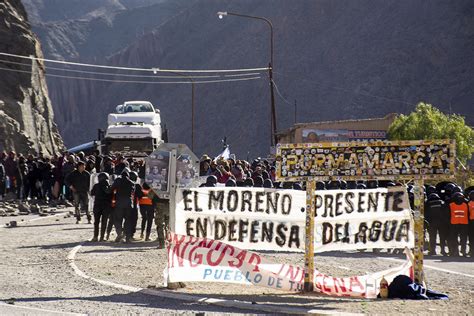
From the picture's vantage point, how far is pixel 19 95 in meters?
50.0

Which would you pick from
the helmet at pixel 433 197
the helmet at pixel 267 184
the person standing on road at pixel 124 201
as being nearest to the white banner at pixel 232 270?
the person standing on road at pixel 124 201

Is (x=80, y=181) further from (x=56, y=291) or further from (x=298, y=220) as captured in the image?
(x=298, y=220)

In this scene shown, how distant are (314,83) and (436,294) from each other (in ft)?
285

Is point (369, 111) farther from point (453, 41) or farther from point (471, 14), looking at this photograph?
point (471, 14)

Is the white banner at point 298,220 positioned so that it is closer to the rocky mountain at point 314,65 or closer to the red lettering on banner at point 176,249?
the red lettering on banner at point 176,249

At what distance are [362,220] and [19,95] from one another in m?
40.4

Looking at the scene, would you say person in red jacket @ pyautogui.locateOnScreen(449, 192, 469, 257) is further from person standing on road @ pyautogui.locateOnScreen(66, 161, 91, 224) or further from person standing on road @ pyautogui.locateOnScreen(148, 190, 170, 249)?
person standing on road @ pyautogui.locateOnScreen(66, 161, 91, 224)

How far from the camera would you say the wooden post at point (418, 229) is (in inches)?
481

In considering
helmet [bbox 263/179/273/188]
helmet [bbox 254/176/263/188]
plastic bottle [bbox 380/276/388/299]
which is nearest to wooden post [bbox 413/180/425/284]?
plastic bottle [bbox 380/276/388/299]

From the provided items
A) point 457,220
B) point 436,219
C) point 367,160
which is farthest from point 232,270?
point 457,220

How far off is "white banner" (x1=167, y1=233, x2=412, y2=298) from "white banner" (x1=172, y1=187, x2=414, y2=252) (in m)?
0.15

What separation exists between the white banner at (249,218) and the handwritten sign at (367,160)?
598 mm

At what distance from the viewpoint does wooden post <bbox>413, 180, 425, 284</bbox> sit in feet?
40.1

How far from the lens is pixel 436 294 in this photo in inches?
476
